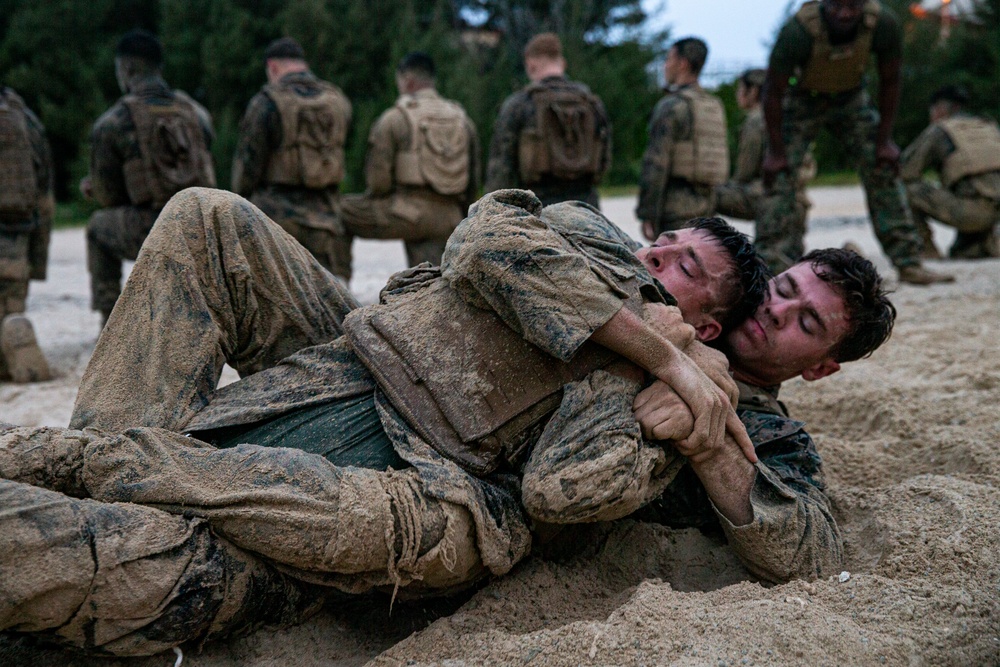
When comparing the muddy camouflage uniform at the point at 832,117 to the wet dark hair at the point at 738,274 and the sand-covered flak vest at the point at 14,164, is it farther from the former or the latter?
the sand-covered flak vest at the point at 14,164

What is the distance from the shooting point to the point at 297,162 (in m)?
6.48

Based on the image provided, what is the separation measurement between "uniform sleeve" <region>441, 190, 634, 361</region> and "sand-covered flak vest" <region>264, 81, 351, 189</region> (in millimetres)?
4598

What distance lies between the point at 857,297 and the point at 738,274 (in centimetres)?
37

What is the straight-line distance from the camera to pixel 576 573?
2.38m

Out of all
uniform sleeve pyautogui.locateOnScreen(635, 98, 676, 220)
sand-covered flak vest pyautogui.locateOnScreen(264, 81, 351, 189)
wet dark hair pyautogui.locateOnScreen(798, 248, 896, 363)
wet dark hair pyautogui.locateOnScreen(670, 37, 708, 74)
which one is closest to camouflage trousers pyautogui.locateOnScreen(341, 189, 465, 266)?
sand-covered flak vest pyautogui.locateOnScreen(264, 81, 351, 189)

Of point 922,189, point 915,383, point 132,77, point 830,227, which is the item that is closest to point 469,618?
point 915,383

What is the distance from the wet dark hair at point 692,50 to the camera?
7184mm

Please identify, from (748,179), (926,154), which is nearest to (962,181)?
(926,154)

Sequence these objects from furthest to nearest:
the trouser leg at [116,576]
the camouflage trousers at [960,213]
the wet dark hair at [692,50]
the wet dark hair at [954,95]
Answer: the wet dark hair at [954,95] → the camouflage trousers at [960,213] → the wet dark hair at [692,50] → the trouser leg at [116,576]

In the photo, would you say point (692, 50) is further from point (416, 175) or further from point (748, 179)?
point (416, 175)

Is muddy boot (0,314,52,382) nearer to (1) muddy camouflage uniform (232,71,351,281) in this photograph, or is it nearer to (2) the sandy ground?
(1) muddy camouflage uniform (232,71,351,281)

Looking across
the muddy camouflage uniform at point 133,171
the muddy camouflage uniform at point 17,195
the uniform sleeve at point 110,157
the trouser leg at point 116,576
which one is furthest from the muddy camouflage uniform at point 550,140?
the trouser leg at point 116,576

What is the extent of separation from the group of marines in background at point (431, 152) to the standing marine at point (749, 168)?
1132mm

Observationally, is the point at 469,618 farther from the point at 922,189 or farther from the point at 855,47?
the point at 922,189
